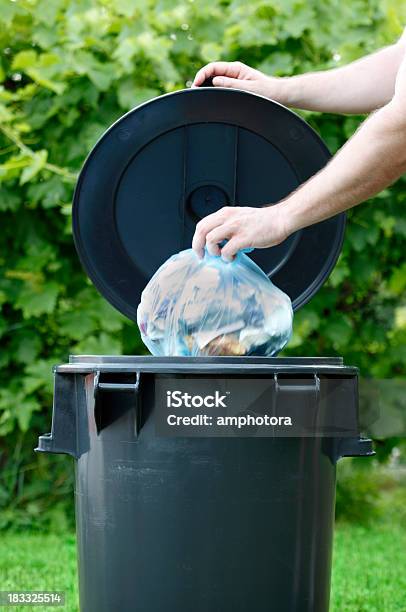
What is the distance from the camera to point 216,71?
8.91ft

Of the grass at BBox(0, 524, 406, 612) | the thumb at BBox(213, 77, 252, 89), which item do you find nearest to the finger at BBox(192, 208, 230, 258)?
the thumb at BBox(213, 77, 252, 89)

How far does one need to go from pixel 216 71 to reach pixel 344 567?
206 cm

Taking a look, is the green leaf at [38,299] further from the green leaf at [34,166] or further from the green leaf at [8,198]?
the green leaf at [34,166]

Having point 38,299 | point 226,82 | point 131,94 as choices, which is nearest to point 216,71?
point 226,82

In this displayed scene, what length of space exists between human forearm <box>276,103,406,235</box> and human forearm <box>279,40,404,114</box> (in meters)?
0.83

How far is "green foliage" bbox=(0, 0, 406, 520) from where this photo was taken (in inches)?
147

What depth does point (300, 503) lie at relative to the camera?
83.8 inches

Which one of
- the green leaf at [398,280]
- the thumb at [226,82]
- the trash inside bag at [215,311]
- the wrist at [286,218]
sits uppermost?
the thumb at [226,82]

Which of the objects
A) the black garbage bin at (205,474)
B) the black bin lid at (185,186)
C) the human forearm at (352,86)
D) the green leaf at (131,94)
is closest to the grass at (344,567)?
the black garbage bin at (205,474)

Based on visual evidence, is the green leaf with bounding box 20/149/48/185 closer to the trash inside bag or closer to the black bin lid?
the black bin lid

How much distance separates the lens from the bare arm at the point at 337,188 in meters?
1.87

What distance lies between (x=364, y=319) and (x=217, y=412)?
96.5 inches

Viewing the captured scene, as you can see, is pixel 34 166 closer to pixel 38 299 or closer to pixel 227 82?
pixel 38 299

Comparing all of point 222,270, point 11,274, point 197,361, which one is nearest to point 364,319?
point 11,274
